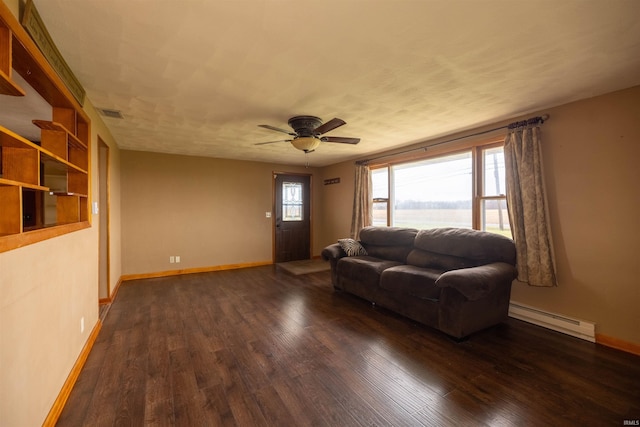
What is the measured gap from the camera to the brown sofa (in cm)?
257

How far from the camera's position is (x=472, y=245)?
3.19 meters

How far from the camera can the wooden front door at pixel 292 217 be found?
6.40m

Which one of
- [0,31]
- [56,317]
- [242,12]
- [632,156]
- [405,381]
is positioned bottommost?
[405,381]

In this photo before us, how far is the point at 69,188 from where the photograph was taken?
90.3 inches

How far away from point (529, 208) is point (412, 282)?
155cm

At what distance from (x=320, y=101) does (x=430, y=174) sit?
103 inches

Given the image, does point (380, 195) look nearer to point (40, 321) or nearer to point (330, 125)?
point (330, 125)

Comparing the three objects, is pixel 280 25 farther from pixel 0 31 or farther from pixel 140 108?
pixel 140 108

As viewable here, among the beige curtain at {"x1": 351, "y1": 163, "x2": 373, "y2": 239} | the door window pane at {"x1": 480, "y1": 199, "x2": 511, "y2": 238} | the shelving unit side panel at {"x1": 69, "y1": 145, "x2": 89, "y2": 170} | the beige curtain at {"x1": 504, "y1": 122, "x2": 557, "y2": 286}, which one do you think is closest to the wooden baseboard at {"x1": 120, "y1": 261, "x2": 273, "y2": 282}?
the beige curtain at {"x1": 351, "y1": 163, "x2": 373, "y2": 239}

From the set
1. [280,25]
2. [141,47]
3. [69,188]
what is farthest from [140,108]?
[280,25]

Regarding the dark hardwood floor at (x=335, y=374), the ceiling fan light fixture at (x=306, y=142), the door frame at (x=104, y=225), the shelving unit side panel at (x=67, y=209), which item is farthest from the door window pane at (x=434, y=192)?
the door frame at (x=104, y=225)

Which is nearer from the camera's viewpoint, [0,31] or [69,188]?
[0,31]

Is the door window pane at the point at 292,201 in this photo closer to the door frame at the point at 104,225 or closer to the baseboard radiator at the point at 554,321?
the door frame at the point at 104,225

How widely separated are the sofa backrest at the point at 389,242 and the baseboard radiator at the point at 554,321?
1423 mm
